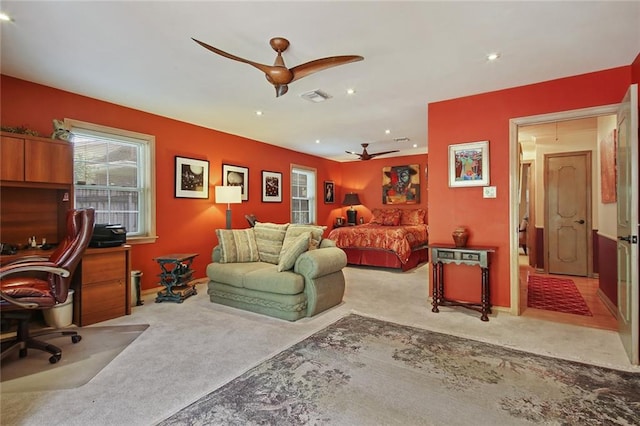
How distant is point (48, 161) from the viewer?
10.4ft

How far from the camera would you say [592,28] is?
233 cm

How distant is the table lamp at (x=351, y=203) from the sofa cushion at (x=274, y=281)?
517 cm

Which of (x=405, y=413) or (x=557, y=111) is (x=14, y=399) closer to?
(x=405, y=413)

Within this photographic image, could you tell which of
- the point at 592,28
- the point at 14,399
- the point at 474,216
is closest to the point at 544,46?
the point at 592,28

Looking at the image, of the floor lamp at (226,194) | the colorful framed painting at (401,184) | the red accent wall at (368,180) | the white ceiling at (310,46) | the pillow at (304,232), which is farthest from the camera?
the red accent wall at (368,180)

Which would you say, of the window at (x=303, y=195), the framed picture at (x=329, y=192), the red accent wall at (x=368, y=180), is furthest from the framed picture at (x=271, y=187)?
the red accent wall at (x=368, y=180)

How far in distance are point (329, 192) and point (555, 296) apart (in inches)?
214

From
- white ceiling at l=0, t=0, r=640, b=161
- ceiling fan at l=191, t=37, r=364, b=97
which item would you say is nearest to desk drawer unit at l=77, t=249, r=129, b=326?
white ceiling at l=0, t=0, r=640, b=161

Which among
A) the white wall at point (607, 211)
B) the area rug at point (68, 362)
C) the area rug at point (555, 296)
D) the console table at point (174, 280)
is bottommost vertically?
the area rug at point (68, 362)

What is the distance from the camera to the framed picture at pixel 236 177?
216 inches

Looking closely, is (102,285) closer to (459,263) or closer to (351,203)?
(459,263)

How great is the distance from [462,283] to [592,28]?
2677 millimetres

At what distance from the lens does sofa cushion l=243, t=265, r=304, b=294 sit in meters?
3.27

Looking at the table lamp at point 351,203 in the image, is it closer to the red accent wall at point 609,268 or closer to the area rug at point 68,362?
the red accent wall at point 609,268
